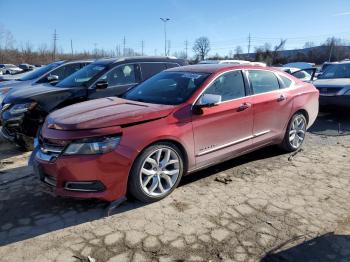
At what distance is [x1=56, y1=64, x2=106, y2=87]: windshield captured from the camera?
23.3 feet

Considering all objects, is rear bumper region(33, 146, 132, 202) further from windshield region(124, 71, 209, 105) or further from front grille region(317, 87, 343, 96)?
front grille region(317, 87, 343, 96)

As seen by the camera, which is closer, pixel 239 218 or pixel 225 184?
pixel 239 218

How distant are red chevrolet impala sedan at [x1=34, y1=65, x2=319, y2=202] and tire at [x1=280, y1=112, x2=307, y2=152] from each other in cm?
4

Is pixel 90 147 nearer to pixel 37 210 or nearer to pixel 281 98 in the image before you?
pixel 37 210

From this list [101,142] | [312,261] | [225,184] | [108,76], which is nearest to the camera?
[312,261]

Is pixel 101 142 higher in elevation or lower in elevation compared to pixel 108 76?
lower

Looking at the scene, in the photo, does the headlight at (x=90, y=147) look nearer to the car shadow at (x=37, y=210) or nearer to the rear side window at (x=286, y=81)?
the car shadow at (x=37, y=210)

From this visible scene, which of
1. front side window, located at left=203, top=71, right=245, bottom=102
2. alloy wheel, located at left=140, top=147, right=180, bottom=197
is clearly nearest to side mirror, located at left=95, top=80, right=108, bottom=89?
front side window, located at left=203, top=71, right=245, bottom=102

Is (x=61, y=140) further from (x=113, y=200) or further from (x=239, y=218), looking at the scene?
(x=239, y=218)

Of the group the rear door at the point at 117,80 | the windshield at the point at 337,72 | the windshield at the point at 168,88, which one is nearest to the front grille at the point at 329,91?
the windshield at the point at 337,72

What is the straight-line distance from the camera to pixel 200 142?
4520 millimetres

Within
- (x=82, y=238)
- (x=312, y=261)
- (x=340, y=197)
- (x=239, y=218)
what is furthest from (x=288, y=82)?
(x=82, y=238)

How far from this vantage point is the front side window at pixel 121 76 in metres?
7.15

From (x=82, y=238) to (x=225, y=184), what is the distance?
2114mm
